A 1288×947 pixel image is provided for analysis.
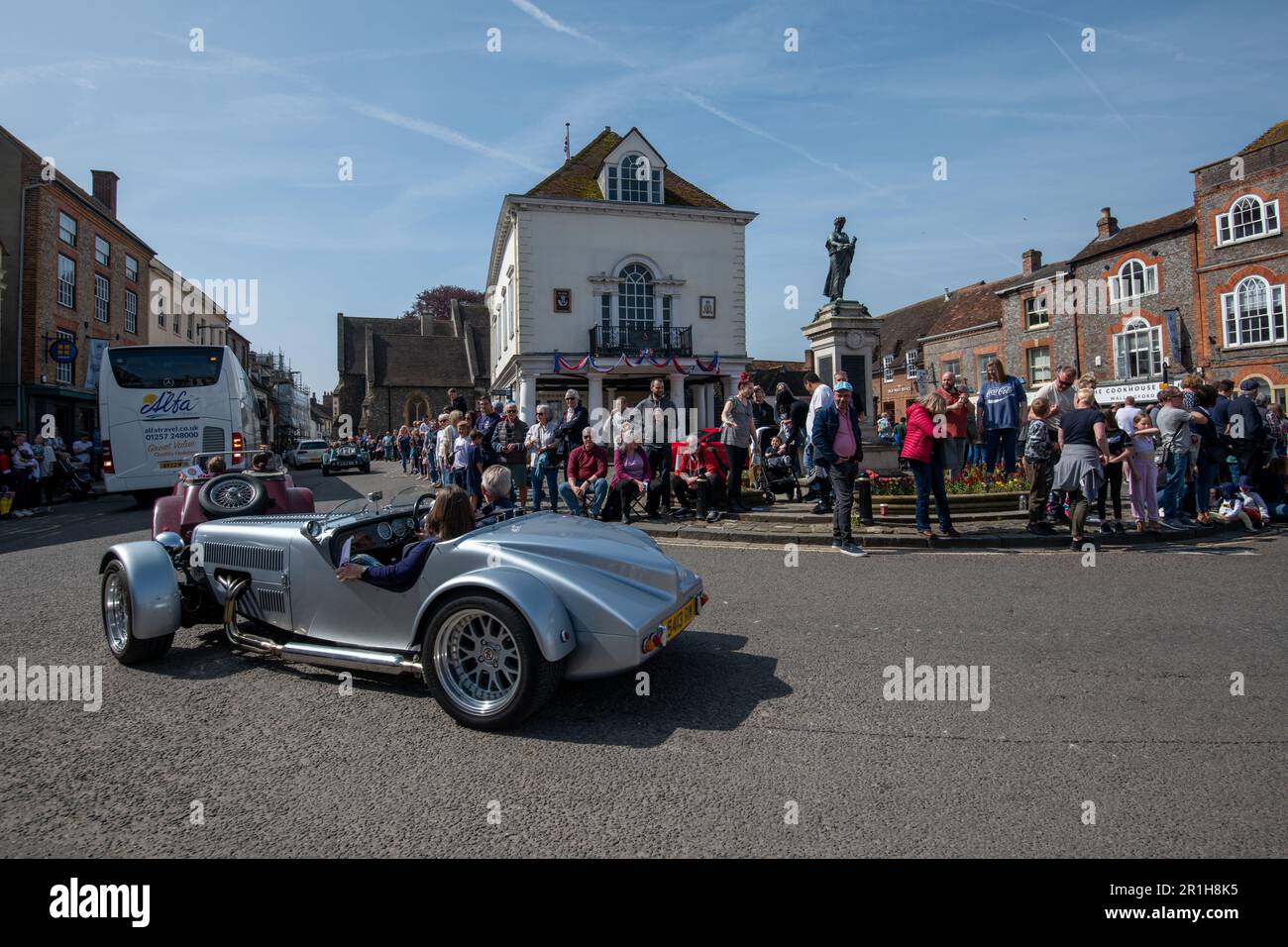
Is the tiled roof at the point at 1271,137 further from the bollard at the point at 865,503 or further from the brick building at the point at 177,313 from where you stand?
the brick building at the point at 177,313

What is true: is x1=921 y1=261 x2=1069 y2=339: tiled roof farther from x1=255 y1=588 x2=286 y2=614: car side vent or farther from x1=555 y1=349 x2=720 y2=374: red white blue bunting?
x1=255 y1=588 x2=286 y2=614: car side vent

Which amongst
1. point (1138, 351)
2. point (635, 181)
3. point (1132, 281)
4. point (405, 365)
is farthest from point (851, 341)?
point (405, 365)

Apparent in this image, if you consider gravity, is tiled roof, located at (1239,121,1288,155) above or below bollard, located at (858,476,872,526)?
above

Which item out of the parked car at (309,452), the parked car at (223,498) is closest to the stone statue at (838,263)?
the parked car at (223,498)

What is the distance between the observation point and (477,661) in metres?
3.83

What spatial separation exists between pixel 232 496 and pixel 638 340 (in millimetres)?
24254

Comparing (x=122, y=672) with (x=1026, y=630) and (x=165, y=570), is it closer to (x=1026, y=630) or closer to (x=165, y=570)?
(x=165, y=570)

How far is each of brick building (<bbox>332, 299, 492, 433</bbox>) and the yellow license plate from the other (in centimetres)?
5718

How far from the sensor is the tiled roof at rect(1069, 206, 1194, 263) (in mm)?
29953

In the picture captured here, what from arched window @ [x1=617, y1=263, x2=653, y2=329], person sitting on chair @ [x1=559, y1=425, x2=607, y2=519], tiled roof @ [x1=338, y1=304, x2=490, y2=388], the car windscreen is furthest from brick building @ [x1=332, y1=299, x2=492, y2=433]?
person sitting on chair @ [x1=559, y1=425, x2=607, y2=519]

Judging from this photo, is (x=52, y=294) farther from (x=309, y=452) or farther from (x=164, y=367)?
(x=164, y=367)

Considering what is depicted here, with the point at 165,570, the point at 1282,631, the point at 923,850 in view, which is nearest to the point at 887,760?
the point at 923,850

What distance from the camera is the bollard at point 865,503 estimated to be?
9805 mm
